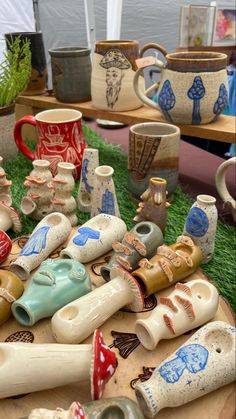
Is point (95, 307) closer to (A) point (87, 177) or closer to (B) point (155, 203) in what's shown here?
(B) point (155, 203)

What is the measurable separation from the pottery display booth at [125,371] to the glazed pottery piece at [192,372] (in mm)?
15

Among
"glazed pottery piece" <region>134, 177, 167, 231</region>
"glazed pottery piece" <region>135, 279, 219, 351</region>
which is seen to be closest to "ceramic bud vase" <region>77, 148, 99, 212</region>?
"glazed pottery piece" <region>134, 177, 167, 231</region>

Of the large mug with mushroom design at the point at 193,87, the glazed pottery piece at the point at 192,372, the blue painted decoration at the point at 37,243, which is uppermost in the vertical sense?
the large mug with mushroom design at the point at 193,87

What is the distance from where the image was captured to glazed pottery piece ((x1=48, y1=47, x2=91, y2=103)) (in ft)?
3.53

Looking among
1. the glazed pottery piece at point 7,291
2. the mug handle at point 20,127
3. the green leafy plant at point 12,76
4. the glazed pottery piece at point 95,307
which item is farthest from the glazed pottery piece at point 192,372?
the green leafy plant at point 12,76

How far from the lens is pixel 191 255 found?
2.04ft

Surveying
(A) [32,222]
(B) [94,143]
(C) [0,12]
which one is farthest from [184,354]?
(C) [0,12]

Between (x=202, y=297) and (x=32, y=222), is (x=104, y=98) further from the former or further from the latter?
(x=202, y=297)

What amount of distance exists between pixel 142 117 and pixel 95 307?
0.65 metres

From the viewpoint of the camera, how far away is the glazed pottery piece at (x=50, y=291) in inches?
20.6

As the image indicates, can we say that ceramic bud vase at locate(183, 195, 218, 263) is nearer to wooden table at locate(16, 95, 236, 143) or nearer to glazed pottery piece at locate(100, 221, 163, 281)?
glazed pottery piece at locate(100, 221, 163, 281)

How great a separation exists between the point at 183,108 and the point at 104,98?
0.26 metres

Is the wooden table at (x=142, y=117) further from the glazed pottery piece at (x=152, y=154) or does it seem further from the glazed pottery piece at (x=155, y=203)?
the glazed pottery piece at (x=155, y=203)

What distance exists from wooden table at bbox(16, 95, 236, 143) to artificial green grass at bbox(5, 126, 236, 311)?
150 millimetres
